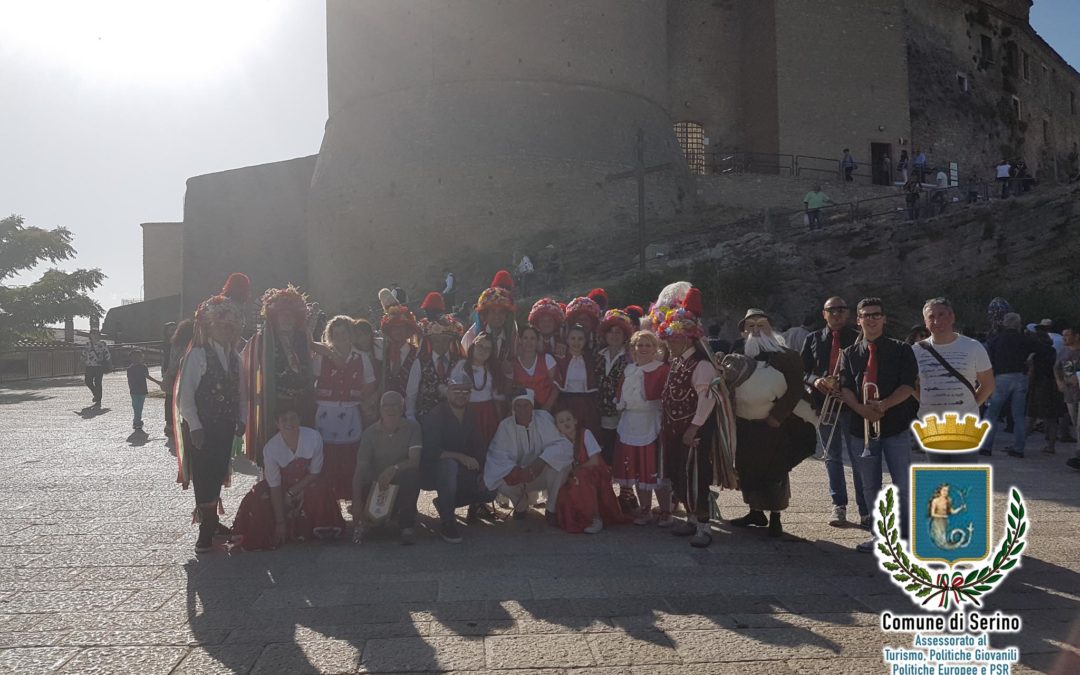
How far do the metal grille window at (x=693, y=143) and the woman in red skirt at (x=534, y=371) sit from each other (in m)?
23.9

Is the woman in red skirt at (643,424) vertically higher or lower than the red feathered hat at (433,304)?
lower

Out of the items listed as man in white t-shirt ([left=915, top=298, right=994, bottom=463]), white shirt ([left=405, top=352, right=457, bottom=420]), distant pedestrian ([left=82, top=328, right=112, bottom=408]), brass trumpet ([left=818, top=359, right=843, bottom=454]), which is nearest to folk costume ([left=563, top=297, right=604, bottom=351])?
white shirt ([left=405, top=352, right=457, bottom=420])

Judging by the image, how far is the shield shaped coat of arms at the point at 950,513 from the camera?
3812 mm

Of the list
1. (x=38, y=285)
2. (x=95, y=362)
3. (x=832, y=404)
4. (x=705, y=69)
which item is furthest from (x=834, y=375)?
(x=38, y=285)

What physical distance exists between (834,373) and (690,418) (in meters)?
0.96

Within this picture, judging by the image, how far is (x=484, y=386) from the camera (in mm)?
5941

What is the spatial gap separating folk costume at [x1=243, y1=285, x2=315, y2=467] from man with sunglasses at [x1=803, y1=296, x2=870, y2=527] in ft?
10.6

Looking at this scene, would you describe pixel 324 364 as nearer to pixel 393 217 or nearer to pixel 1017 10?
pixel 393 217

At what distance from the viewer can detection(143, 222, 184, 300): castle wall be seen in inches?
1935

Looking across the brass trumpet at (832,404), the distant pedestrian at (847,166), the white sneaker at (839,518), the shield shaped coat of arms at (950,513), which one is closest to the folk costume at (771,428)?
the brass trumpet at (832,404)

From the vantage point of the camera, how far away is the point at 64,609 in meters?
3.91

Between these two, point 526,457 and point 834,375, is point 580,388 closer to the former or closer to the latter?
point 526,457

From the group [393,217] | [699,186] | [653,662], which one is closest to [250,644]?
[653,662]

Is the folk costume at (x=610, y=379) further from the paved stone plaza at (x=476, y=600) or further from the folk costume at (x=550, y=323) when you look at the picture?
the paved stone plaza at (x=476, y=600)
